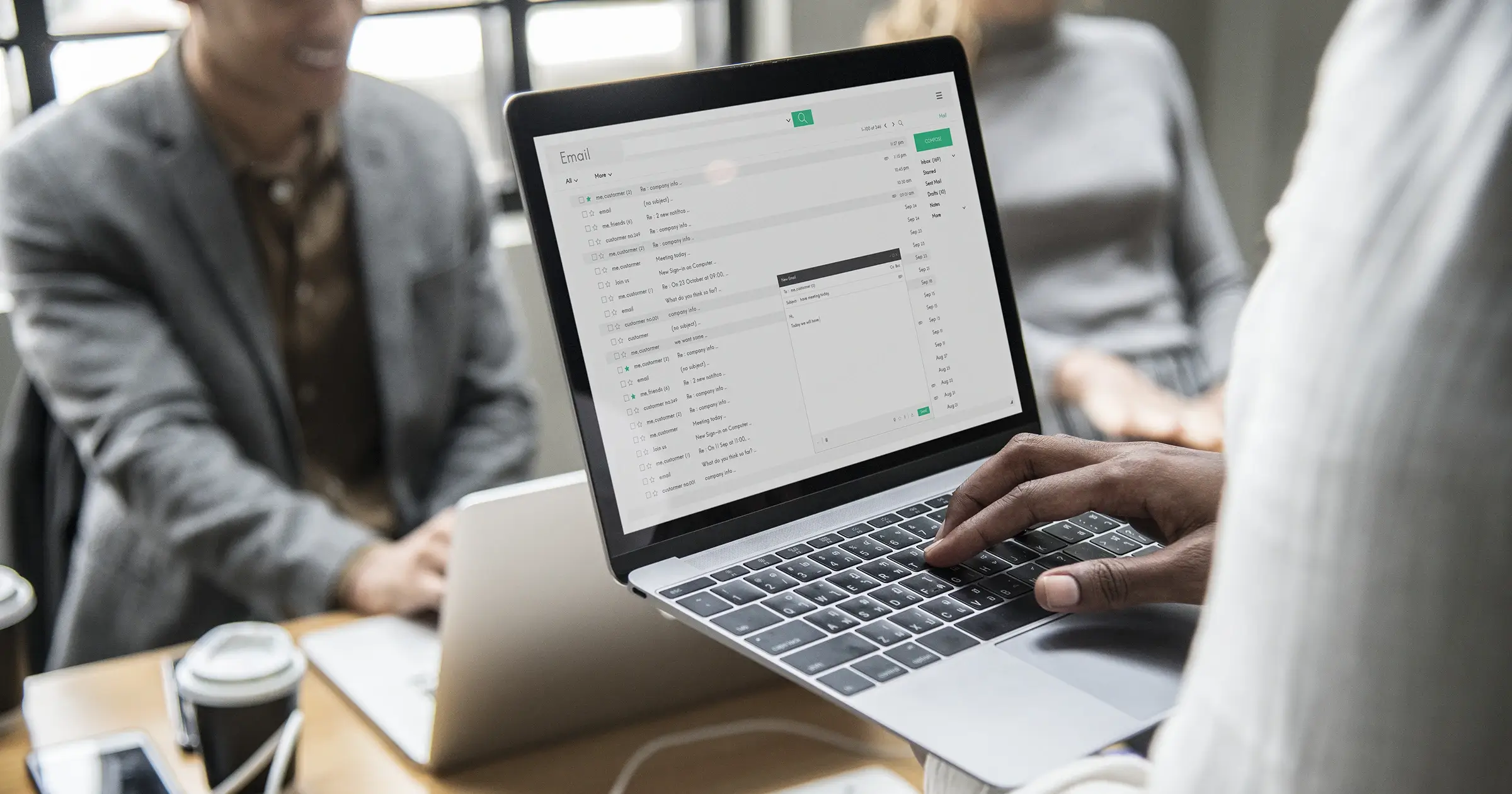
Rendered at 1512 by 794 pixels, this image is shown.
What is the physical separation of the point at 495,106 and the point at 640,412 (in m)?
2.06

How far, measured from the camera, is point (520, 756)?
32.4 inches

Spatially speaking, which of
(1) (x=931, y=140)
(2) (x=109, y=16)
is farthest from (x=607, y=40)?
(1) (x=931, y=140)

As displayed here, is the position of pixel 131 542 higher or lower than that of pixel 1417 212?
lower

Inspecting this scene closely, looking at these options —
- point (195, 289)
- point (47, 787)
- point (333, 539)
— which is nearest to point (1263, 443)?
point (47, 787)

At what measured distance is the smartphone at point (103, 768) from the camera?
0.75 m

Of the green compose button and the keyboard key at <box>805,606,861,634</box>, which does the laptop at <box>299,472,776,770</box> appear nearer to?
the keyboard key at <box>805,606,861,634</box>

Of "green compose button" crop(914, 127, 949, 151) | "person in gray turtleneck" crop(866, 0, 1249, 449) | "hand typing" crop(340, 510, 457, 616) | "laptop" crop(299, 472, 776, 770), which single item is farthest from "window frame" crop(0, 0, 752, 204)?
"laptop" crop(299, 472, 776, 770)

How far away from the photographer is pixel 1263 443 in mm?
344

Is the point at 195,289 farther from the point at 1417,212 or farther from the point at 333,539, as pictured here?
the point at 1417,212

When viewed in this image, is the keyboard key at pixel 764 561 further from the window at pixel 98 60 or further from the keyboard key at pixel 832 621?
the window at pixel 98 60

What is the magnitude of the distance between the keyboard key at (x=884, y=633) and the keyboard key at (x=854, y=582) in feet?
0.11

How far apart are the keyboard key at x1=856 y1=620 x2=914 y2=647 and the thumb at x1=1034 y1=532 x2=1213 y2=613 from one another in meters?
0.07

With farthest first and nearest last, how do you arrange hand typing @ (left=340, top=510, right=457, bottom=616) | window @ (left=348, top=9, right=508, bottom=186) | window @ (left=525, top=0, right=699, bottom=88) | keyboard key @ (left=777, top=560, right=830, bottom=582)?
window @ (left=525, top=0, right=699, bottom=88) < window @ (left=348, top=9, right=508, bottom=186) < hand typing @ (left=340, top=510, right=457, bottom=616) < keyboard key @ (left=777, top=560, right=830, bottom=582)

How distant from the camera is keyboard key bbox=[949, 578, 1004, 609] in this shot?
2.19 feet
